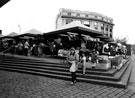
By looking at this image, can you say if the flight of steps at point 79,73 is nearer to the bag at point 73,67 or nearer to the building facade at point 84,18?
the bag at point 73,67

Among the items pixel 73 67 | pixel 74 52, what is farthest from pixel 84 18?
pixel 73 67

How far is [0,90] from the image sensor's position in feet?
18.4

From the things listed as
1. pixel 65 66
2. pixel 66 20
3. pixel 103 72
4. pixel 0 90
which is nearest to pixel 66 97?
pixel 0 90

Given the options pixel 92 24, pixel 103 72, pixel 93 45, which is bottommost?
pixel 103 72

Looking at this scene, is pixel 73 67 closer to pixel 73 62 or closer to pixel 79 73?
pixel 73 62

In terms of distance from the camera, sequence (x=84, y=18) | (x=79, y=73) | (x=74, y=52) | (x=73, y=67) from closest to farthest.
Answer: (x=73, y=67)
(x=74, y=52)
(x=79, y=73)
(x=84, y=18)

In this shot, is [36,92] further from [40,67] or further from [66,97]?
[40,67]

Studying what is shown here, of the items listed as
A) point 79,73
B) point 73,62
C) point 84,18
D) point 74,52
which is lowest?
point 79,73

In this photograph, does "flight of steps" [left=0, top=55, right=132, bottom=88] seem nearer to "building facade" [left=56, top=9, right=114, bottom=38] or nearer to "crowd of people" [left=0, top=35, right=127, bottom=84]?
"crowd of people" [left=0, top=35, right=127, bottom=84]

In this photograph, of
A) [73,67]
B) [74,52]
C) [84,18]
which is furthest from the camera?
[84,18]

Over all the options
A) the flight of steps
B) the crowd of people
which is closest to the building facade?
the crowd of people

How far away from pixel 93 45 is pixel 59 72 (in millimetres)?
6701

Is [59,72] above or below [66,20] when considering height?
below

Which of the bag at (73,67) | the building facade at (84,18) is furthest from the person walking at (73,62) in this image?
the building facade at (84,18)
